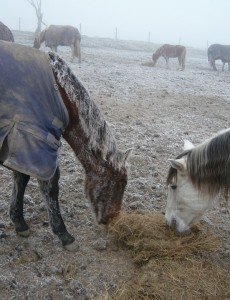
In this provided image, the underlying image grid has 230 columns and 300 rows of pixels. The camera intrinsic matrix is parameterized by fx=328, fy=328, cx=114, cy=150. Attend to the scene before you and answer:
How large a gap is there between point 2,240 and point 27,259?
386mm

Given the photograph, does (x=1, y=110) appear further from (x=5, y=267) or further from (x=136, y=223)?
(x=136, y=223)

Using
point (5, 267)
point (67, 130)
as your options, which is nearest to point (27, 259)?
point (5, 267)

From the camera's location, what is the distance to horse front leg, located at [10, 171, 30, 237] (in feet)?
10.4

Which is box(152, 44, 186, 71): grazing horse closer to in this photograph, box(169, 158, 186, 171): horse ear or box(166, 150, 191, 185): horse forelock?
box(166, 150, 191, 185): horse forelock

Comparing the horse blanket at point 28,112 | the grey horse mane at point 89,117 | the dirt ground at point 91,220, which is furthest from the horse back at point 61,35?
the horse blanket at point 28,112

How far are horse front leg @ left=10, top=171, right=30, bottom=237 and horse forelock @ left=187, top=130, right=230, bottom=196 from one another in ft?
5.20

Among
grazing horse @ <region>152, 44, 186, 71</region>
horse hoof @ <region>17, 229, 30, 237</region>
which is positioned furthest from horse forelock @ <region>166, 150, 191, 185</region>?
grazing horse @ <region>152, 44, 186, 71</region>

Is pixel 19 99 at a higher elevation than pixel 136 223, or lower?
higher

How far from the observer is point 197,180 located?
304 centimetres

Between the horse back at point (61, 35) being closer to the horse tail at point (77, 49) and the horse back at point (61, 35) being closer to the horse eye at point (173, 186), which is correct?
the horse tail at point (77, 49)

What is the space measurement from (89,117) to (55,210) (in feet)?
2.95

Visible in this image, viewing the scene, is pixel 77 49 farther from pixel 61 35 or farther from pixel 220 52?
pixel 220 52

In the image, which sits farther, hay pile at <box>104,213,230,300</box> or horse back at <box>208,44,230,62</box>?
horse back at <box>208,44,230,62</box>

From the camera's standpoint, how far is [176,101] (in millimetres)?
9562
